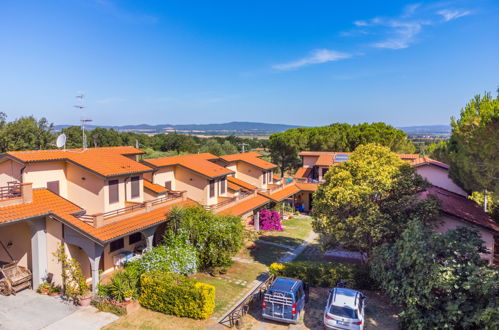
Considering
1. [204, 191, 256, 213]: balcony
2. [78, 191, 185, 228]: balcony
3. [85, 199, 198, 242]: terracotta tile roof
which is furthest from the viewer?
[204, 191, 256, 213]: balcony

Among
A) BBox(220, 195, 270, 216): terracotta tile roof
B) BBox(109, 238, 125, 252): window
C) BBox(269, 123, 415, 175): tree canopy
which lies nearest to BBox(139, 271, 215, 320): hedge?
BBox(109, 238, 125, 252): window

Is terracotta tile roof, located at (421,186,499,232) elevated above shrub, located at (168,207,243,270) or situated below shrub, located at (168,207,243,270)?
above

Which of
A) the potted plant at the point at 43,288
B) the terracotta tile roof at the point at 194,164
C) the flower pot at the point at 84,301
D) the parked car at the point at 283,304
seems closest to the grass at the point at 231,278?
the parked car at the point at 283,304

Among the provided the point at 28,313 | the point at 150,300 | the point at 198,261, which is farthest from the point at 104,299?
the point at 198,261

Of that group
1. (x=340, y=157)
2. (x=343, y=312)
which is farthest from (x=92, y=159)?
(x=340, y=157)

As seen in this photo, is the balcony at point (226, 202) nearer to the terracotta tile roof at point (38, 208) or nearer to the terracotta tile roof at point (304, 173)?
the terracotta tile roof at point (38, 208)

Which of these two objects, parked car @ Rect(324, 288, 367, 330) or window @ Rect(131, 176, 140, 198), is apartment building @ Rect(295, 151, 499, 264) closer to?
parked car @ Rect(324, 288, 367, 330)
